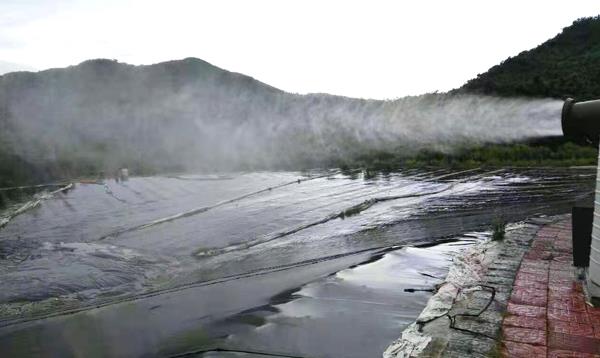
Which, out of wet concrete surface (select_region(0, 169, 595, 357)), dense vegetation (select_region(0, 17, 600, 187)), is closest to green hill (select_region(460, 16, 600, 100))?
dense vegetation (select_region(0, 17, 600, 187))

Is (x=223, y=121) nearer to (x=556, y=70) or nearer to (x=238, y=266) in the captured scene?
(x=556, y=70)

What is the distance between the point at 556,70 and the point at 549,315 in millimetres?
42969

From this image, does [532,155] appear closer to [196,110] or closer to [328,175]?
[328,175]

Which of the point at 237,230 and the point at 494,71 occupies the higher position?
the point at 494,71

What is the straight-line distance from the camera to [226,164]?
29.1 meters

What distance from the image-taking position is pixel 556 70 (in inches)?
1641

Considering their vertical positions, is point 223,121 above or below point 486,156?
above

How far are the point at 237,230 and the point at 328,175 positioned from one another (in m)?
12.0

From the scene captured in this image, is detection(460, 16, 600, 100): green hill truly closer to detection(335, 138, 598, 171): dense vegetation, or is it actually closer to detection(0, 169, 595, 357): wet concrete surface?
detection(335, 138, 598, 171): dense vegetation

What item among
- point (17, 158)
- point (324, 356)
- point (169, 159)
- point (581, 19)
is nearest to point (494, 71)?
point (581, 19)

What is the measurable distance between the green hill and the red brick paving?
25.1 meters

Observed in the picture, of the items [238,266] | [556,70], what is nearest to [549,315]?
[238,266]

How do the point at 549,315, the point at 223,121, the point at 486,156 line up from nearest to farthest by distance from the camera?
the point at 549,315 < the point at 486,156 < the point at 223,121

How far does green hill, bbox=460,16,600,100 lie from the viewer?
32.1m
